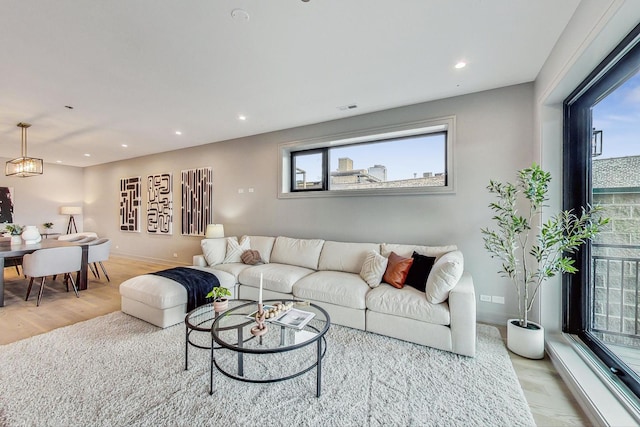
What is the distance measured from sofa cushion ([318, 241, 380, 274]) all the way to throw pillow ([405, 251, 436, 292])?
22.9 inches

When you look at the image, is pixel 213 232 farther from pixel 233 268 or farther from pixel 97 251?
pixel 97 251

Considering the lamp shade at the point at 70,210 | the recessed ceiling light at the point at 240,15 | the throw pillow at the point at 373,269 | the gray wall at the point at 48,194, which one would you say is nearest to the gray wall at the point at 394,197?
the throw pillow at the point at 373,269

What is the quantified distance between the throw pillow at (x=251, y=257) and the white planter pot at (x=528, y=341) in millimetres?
3169

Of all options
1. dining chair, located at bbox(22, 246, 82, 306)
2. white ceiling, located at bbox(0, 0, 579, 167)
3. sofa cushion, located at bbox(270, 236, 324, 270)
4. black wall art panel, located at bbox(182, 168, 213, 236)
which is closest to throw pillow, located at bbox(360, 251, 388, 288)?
sofa cushion, located at bbox(270, 236, 324, 270)

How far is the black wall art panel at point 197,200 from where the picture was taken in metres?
5.41

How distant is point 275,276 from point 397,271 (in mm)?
1484

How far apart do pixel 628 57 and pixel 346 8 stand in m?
1.88

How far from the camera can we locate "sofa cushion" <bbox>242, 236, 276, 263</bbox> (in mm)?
4102

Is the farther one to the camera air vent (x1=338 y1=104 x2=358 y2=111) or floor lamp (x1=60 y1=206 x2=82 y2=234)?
floor lamp (x1=60 y1=206 x2=82 y2=234)

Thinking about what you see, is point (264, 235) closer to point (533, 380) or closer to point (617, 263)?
point (533, 380)

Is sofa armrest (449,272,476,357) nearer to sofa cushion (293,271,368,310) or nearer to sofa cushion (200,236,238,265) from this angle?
sofa cushion (293,271,368,310)

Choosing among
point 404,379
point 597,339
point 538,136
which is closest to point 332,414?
point 404,379

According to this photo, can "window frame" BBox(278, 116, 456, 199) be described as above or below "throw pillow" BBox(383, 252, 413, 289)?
above

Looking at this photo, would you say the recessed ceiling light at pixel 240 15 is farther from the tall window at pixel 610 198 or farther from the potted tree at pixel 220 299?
the tall window at pixel 610 198
